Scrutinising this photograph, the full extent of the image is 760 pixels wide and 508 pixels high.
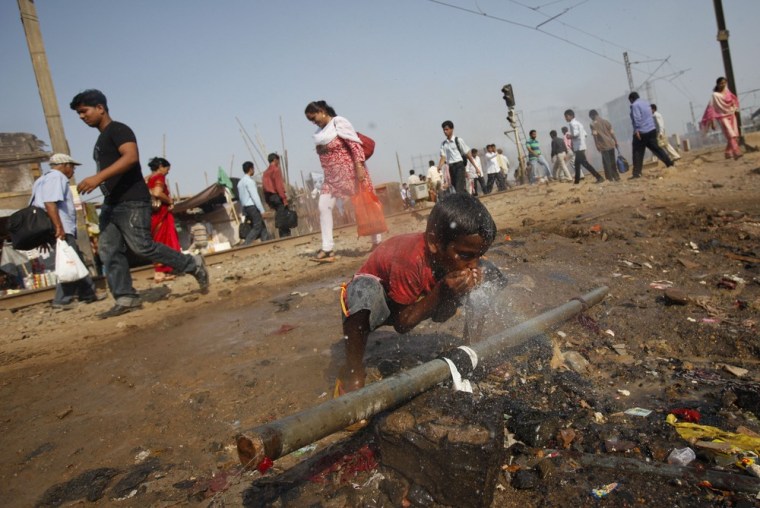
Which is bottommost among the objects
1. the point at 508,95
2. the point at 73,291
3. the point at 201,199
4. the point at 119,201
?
the point at 73,291

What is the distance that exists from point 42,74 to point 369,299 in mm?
7105

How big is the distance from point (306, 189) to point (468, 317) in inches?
592

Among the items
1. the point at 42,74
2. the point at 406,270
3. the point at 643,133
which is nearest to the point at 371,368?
the point at 406,270

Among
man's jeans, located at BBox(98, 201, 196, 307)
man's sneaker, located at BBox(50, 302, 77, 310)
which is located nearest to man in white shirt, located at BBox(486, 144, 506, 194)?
man's jeans, located at BBox(98, 201, 196, 307)

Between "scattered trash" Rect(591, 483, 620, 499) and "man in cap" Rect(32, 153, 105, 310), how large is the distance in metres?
5.43

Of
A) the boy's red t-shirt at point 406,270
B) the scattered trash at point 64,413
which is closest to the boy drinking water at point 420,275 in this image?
the boy's red t-shirt at point 406,270

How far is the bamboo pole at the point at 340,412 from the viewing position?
4.26 feet

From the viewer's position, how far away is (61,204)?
16.5 ft

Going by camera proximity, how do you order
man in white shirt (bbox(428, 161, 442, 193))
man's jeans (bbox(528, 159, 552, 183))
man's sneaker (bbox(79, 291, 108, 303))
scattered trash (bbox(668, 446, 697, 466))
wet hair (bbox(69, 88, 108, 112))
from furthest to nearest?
man's jeans (bbox(528, 159, 552, 183)) < man in white shirt (bbox(428, 161, 442, 193)) < man's sneaker (bbox(79, 291, 108, 303)) < wet hair (bbox(69, 88, 108, 112)) < scattered trash (bbox(668, 446, 697, 466))

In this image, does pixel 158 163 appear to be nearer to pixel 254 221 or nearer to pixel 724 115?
pixel 254 221

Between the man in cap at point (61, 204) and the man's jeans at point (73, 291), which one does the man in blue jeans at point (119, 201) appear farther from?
the man's jeans at point (73, 291)

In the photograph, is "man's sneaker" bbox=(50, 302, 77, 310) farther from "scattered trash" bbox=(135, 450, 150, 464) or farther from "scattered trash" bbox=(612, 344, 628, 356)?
"scattered trash" bbox=(612, 344, 628, 356)

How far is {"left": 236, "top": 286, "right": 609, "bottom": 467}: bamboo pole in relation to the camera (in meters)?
1.30

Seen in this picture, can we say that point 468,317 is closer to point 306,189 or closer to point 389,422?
point 389,422
